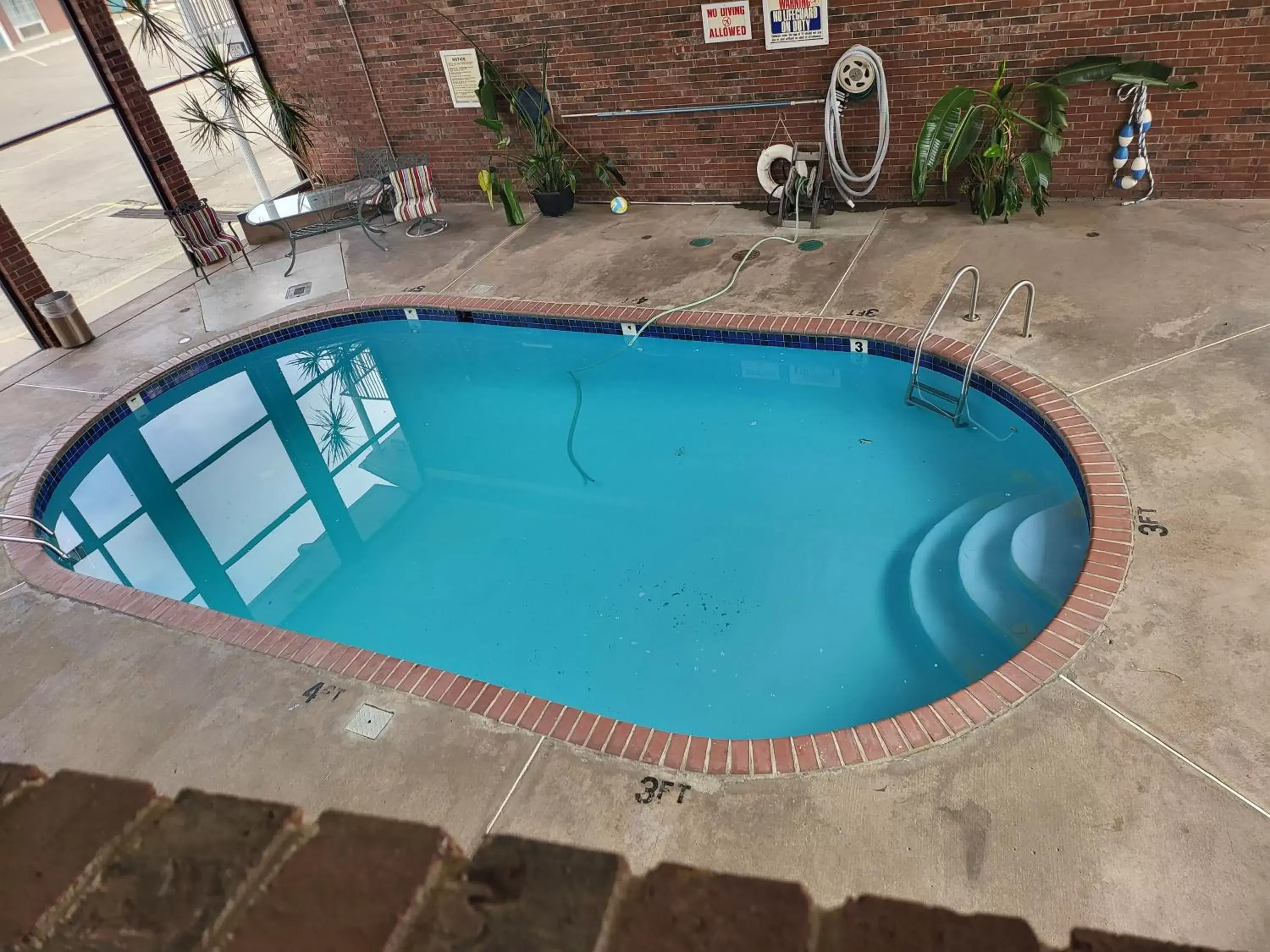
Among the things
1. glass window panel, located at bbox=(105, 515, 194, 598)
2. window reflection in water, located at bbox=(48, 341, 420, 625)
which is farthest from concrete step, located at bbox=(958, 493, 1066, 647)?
glass window panel, located at bbox=(105, 515, 194, 598)

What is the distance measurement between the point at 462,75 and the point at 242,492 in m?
4.73

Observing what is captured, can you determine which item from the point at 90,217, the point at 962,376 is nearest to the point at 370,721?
the point at 962,376

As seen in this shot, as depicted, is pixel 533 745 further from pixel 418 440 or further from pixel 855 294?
pixel 855 294

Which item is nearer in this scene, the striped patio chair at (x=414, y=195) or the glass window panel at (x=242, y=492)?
the glass window panel at (x=242, y=492)

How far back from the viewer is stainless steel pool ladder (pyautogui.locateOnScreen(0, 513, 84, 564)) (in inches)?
173

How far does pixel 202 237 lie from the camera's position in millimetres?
7496

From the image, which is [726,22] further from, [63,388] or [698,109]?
[63,388]

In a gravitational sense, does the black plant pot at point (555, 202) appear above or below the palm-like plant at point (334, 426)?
above

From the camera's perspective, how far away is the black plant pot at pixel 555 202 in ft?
25.1

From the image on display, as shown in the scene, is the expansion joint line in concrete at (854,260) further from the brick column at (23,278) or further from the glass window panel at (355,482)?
the brick column at (23,278)

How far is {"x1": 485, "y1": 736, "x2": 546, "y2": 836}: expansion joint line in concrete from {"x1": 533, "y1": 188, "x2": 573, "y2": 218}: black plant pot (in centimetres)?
600

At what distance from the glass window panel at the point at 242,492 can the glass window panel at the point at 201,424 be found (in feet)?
0.67

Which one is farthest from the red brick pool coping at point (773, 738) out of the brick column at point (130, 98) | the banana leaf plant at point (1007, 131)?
the brick column at point (130, 98)

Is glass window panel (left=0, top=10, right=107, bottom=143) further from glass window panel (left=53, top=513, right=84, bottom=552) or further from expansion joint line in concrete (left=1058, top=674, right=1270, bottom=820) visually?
expansion joint line in concrete (left=1058, top=674, right=1270, bottom=820)
